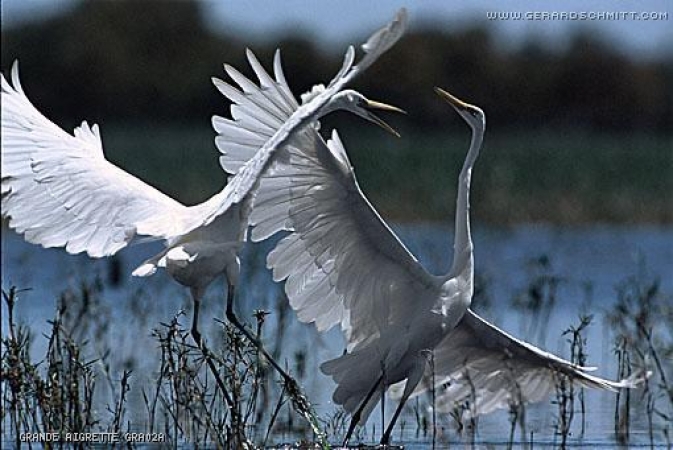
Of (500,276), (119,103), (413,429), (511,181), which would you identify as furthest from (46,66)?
(413,429)

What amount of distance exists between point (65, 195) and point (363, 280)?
5.32 feet

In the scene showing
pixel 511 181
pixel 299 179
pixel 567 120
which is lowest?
pixel 299 179

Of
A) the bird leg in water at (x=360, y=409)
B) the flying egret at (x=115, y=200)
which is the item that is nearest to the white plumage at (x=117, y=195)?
the flying egret at (x=115, y=200)

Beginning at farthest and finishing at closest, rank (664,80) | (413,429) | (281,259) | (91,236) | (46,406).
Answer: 1. (664,80)
2. (413,429)
3. (281,259)
4. (91,236)
5. (46,406)

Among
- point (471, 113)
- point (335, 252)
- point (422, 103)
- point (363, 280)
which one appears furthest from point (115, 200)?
point (422, 103)

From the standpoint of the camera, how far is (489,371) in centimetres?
895

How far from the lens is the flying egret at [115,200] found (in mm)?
7450

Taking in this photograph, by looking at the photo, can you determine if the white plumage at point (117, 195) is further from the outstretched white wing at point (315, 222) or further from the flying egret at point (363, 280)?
the flying egret at point (363, 280)

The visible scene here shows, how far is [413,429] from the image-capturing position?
29.4ft

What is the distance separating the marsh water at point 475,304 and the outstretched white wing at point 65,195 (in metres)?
1.18

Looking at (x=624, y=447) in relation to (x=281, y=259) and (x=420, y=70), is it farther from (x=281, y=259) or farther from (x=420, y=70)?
(x=420, y=70)

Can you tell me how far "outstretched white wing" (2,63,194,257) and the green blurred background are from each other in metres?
11.5

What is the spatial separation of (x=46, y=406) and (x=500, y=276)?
8.36 metres

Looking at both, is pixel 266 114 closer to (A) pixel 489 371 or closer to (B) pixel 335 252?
(B) pixel 335 252
